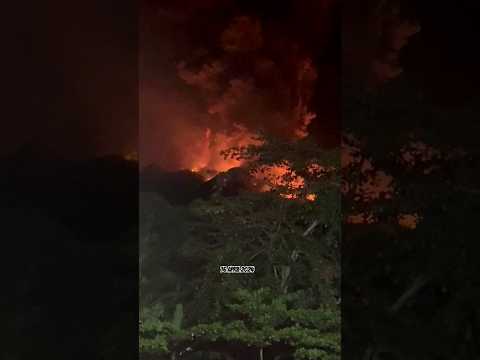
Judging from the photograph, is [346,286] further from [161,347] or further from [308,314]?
[161,347]

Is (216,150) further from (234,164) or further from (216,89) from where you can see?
(216,89)

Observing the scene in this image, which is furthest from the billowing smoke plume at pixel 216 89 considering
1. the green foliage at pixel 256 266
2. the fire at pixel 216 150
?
the green foliage at pixel 256 266

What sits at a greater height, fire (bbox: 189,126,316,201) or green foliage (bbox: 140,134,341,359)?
fire (bbox: 189,126,316,201)

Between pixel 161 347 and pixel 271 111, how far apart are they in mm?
1492

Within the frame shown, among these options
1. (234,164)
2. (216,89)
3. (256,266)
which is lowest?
(256,266)

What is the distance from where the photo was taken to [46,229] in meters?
4.42

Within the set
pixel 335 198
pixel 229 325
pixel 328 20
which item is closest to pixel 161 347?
pixel 229 325

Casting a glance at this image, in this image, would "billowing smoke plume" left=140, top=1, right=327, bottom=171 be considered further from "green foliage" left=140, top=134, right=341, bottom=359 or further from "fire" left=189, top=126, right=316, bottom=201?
"green foliage" left=140, top=134, right=341, bottom=359

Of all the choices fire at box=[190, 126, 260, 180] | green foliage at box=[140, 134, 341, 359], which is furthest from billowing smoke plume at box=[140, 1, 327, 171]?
green foliage at box=[140, 134, 341, 359]

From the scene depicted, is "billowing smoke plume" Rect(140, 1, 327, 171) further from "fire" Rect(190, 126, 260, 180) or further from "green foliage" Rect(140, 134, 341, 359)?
"green foliage" Rect(140, 134, 341, 359)

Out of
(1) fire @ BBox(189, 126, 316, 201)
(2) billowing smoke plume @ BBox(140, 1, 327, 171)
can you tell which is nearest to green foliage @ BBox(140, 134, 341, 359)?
(1) fire @ BBox(189, 126, 316, 201)

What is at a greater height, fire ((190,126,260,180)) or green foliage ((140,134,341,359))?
fire ((190,126,260,180))

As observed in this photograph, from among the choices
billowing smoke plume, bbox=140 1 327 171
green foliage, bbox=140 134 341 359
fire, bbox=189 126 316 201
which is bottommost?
green foliage, bbox=140 134 341 359

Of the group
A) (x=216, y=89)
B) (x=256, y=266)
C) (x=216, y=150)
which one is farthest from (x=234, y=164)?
(x=256, y=266)
